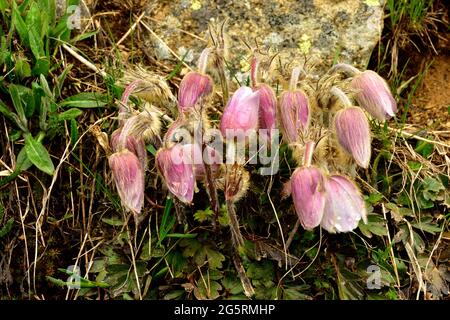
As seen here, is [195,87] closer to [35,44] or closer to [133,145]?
[133,145]

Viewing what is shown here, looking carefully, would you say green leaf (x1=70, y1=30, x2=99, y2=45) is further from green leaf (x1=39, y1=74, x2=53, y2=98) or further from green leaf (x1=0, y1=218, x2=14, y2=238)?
green leaf (x1=0, y1=218, x2=14, y2=238)

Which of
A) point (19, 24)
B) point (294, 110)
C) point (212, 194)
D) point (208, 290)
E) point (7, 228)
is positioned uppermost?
point (19, 24)

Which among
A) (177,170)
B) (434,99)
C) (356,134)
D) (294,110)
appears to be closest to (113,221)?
(177,170)

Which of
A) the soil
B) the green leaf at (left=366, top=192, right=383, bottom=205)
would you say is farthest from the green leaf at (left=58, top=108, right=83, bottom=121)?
the soil

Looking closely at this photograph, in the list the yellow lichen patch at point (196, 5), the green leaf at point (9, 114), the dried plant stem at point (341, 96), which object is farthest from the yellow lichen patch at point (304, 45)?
the green leaf at point (9, 114)

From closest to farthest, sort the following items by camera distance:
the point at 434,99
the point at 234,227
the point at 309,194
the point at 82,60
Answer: the point at 309,194
the point at 234,227
the point at 82,60
the point at 434,99
